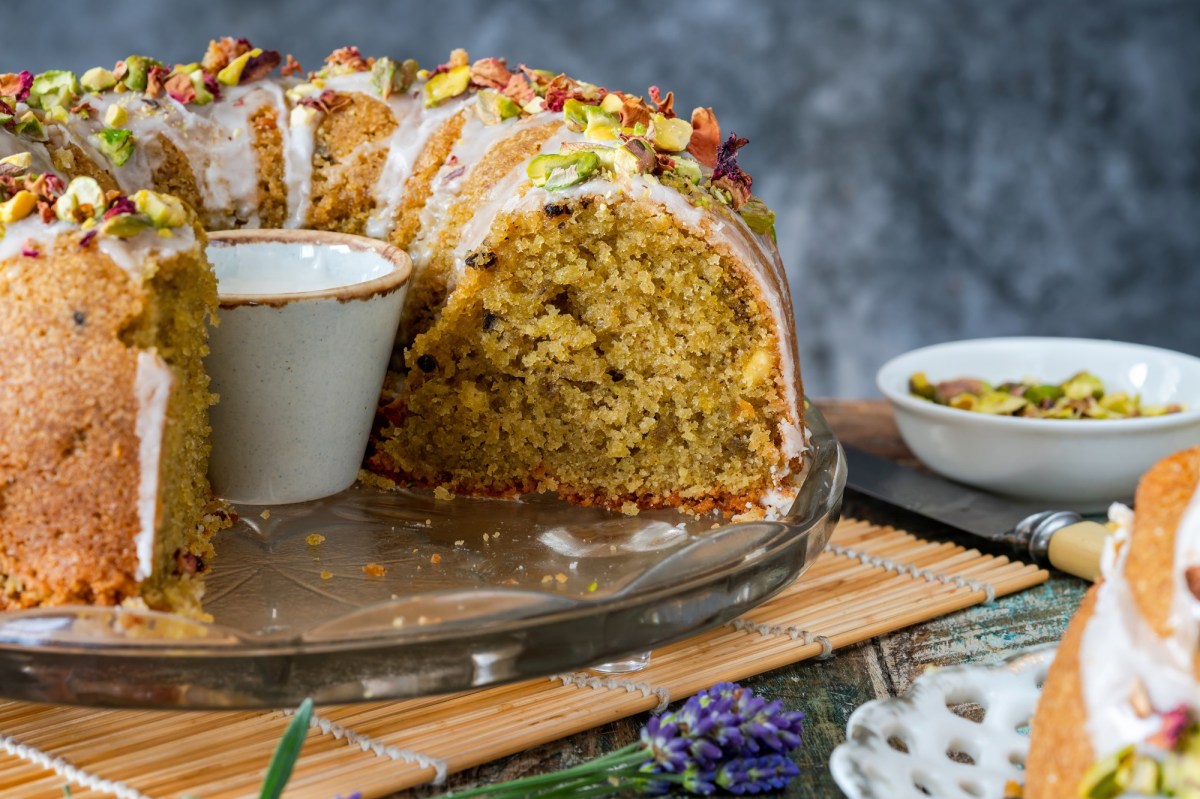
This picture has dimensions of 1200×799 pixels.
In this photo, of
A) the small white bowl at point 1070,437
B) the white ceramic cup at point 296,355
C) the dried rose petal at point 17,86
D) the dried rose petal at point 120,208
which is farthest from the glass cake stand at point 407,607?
the dried rose petal at point 17,86

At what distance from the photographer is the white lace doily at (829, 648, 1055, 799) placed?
1778mm

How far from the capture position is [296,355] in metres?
2.56

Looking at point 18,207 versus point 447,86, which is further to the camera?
point 447,86

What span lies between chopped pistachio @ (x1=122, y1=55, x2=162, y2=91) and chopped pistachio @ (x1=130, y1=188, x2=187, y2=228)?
2.56 feet

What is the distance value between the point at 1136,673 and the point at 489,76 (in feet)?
6.25

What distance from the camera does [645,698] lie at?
2143mm

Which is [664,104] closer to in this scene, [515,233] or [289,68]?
[515,233]

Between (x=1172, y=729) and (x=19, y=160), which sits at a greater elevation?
(x=19, y=160)

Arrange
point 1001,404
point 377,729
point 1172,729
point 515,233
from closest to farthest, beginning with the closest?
point 1172,729
point 377,729
point 515,233
point 1001,404

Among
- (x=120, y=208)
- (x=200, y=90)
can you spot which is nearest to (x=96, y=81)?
(x=200, y=90)

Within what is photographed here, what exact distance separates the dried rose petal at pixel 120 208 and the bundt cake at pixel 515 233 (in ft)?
1.15

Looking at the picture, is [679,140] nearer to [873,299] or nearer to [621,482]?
[621,482]

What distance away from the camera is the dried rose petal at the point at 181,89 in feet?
9.53

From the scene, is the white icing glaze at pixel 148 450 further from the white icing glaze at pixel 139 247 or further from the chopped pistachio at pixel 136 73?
the chopped pistachio at pixel 136 73
